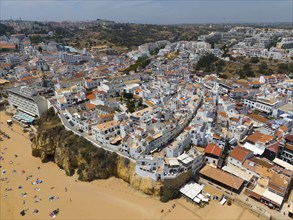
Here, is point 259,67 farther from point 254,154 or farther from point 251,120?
point 254,154

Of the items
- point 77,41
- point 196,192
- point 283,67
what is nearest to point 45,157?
point 196,192

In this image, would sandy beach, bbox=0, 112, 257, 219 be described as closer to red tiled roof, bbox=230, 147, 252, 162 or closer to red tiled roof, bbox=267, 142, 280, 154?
red tiled roof, bbox=230, 147, 252, 162

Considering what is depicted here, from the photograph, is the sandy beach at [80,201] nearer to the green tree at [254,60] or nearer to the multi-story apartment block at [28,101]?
the multi-story apartment block at [28,101]

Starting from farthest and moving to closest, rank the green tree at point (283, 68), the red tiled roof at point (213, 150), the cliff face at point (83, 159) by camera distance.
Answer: the green tree at point (283, 68) → the red tiled roof at point (213, 150) → the cliff face at point (83, 159)

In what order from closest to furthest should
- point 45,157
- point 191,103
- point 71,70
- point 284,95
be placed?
point 45,157, point 191,103, point 284,95, point 71,70

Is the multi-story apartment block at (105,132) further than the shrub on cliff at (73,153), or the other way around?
the multi-story apartment block at (105,132)

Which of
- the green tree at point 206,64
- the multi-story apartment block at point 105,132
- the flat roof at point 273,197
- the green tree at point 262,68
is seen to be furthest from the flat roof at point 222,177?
the green tree at point 206,64
